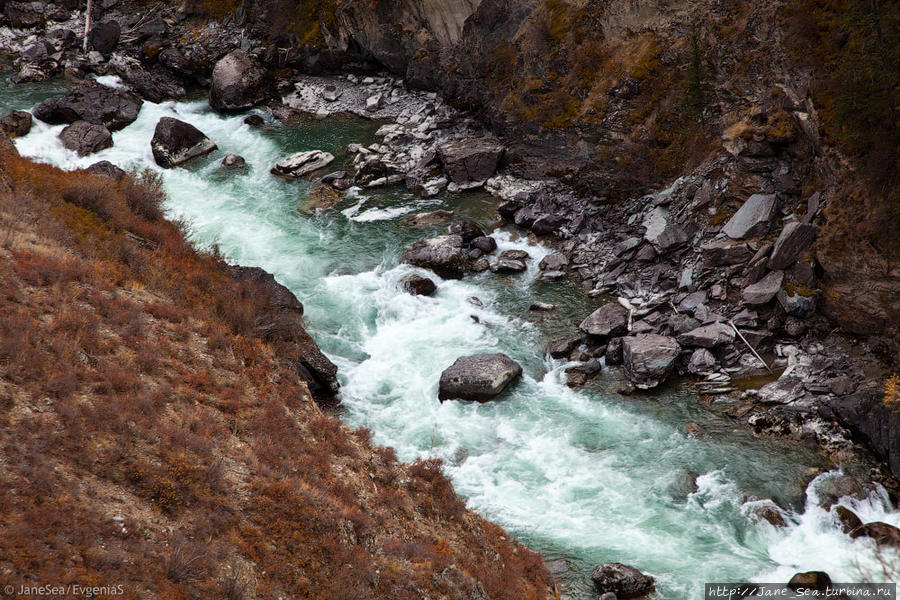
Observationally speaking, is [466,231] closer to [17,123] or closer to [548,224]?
[548,224]

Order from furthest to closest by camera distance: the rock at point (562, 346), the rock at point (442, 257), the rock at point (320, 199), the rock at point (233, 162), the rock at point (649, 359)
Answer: the rock at point (233, 162) < the rock at point (320, 199) < the rock at point (442, 257) < the rock at point (562, 346) < the rock at point (649, 359)

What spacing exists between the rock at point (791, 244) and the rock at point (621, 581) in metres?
12.1

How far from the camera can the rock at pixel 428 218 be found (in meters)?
31.0

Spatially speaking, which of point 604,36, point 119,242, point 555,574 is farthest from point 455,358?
point 604,36

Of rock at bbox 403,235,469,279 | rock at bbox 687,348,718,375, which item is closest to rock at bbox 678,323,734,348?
rock at bbox 687,348,718,375

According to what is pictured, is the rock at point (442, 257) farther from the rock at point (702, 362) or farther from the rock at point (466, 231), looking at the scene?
the rock at point (702, 362)

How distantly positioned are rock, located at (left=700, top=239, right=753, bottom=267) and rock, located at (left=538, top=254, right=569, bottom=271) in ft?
18.1

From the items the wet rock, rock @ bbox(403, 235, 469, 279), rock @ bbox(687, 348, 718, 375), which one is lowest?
rock @ bbox(403, 235, 469, 279)

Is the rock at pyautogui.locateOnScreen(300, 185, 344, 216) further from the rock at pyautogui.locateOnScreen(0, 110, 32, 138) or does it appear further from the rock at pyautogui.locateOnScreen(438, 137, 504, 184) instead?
the rock at pyautogui.locateOnScreen(0, 110, 32, 138)

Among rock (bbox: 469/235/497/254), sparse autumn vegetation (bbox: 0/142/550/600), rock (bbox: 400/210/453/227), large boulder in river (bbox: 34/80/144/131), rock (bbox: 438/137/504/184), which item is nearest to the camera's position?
sparse autumn vegetation (bbox: 0/142/550/600)

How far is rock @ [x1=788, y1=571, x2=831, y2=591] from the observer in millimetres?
14297

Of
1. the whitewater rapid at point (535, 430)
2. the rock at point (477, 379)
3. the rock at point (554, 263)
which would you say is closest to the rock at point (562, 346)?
the whitewater rapid at point (535, 430)

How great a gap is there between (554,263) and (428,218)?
23.5 feet

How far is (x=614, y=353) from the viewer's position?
22016mm
